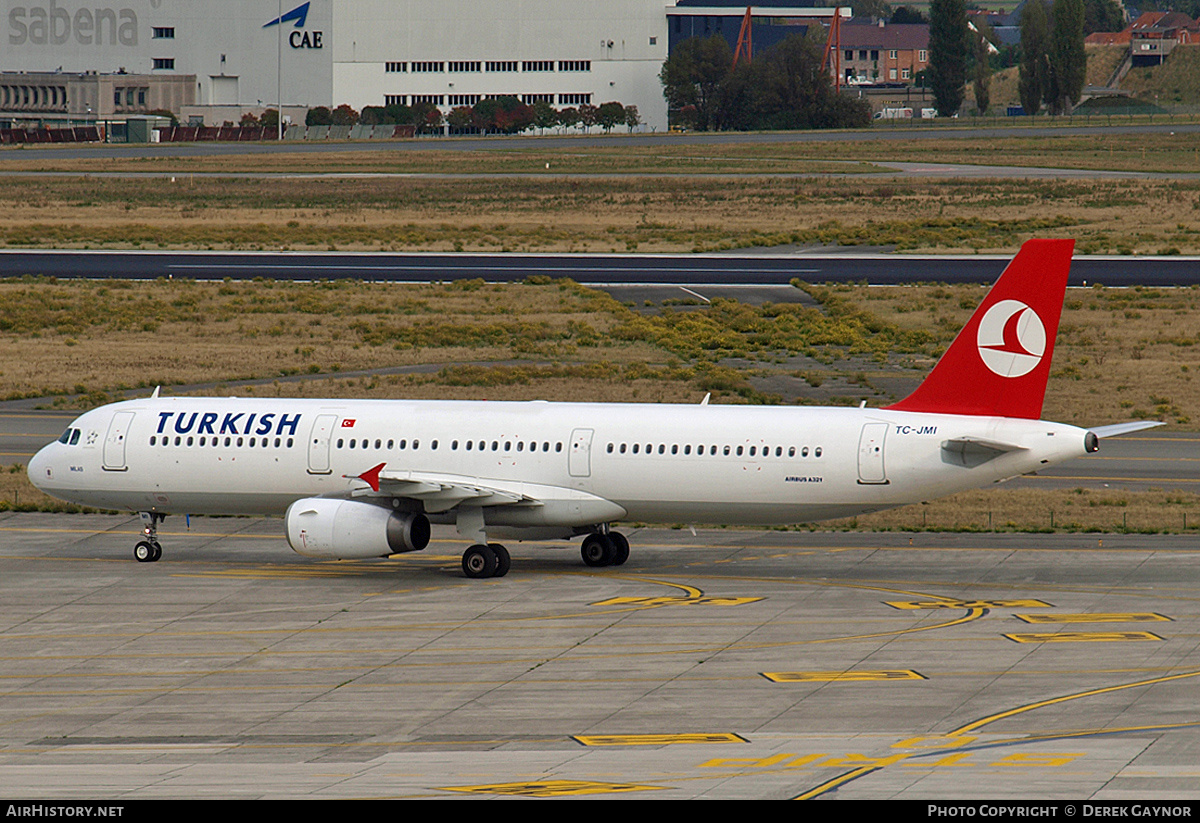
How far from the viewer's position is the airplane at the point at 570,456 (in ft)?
120

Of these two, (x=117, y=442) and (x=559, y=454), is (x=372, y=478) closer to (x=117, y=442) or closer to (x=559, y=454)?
(x=559, y=454)

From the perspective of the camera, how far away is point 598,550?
39.8 m

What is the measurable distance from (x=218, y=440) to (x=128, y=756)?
53.7 ft

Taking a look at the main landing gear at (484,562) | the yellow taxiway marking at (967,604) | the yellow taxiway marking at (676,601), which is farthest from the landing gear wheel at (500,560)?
the yellow taxiway marking at (967,604)

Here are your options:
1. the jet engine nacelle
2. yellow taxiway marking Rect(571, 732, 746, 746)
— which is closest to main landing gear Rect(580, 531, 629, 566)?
the jet engine nacelle

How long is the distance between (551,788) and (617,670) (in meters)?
10.6

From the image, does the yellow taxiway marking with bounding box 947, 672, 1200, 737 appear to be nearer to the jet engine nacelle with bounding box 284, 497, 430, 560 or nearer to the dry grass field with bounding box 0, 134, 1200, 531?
the dry grass field with bounding box 0, 134, 1200, 531

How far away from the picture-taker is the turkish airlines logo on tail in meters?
36.5

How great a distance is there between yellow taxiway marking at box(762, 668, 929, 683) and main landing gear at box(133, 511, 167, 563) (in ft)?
59.6

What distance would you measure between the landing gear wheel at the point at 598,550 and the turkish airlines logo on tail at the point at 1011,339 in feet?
32.8

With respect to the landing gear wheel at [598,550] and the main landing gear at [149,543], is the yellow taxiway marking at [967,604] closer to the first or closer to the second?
the landing gear wheel at [598,550]

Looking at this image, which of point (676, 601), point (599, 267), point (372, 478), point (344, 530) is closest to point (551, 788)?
point (676, 601)

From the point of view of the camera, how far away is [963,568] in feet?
128

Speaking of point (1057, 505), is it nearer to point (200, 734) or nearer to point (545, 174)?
point (200, 734)
